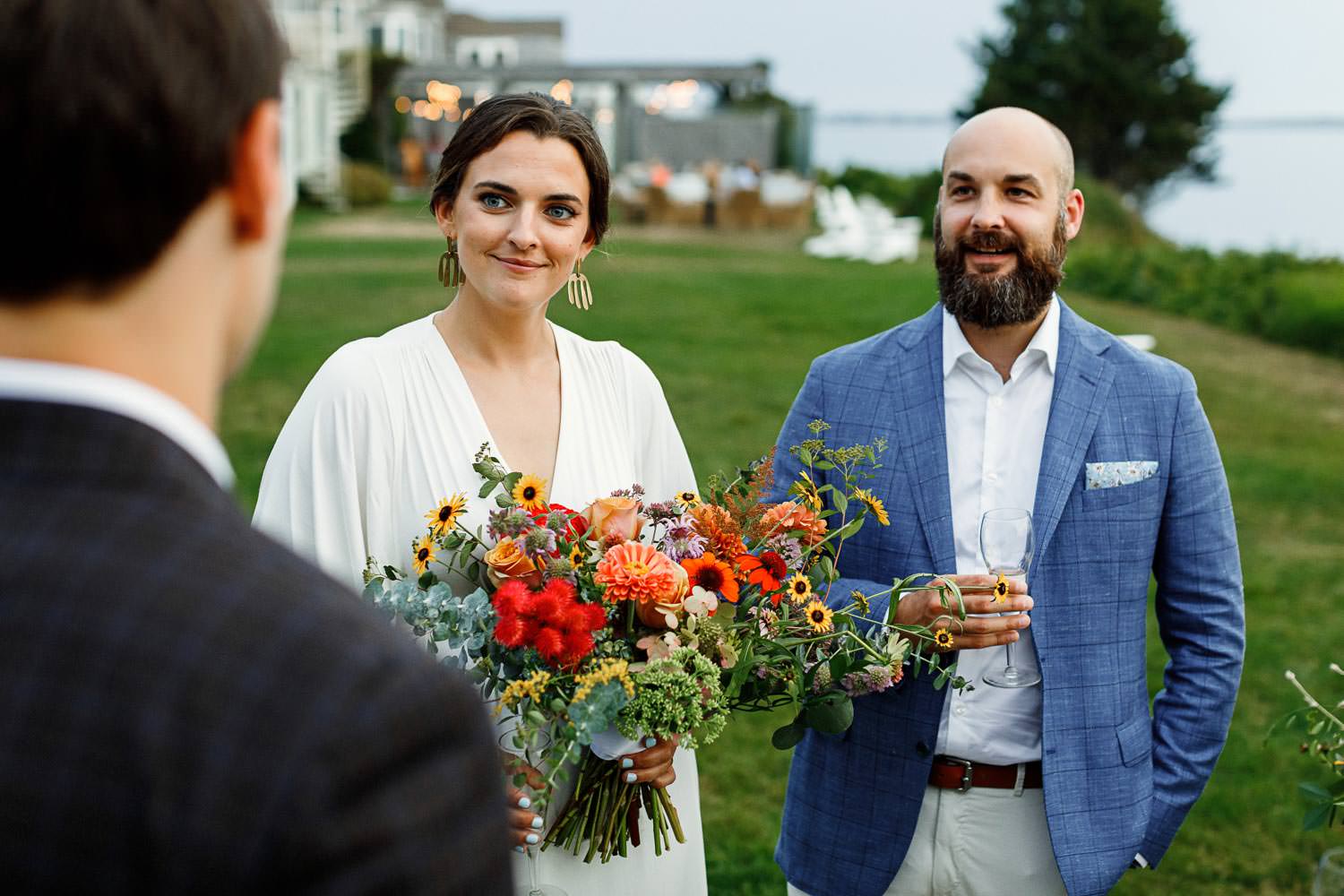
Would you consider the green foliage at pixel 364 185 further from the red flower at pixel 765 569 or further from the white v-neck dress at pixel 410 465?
the red flower at pixel 765 569

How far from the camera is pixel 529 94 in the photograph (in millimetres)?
3242

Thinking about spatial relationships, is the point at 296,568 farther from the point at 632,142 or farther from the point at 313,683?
the point at 632,142

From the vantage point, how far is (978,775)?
314 centimetres

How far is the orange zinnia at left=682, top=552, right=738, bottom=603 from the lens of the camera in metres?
2.56

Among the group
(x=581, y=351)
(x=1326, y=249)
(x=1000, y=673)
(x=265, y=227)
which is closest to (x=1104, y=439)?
(x=1000, y=673)

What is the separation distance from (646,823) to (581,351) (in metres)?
1.19

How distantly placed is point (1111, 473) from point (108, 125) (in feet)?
8.83

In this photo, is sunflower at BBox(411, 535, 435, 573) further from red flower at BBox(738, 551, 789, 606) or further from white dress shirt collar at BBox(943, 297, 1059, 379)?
white dress shirt collar at BBox(943, 297, 1059, 379)

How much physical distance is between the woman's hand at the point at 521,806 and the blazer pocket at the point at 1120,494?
5.01ft

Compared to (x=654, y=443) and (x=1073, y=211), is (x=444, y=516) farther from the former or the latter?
(x=1073, y=211)

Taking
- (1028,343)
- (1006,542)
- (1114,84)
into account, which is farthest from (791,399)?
(1114,84)

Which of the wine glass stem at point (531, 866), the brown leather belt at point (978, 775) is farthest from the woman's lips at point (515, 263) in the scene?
the brown leather belt at point (978, 775)

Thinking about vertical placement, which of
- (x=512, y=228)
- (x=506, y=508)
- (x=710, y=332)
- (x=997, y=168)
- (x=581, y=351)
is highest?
(x=997, y=168)

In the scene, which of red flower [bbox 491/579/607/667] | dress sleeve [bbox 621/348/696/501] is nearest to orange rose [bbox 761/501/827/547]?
red flower [bbox 491/579/607/667]
